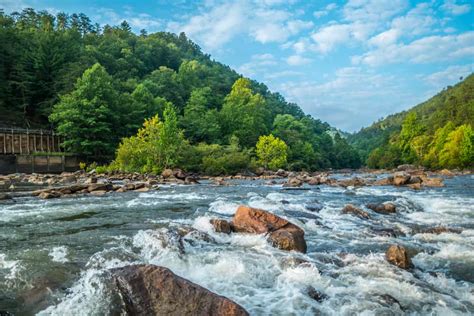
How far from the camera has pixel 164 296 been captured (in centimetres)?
623

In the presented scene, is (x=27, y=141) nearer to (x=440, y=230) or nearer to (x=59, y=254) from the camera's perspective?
(x=59, y=254)

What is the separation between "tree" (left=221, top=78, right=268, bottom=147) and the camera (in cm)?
8856

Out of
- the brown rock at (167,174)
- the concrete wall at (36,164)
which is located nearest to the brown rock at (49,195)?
the brown rock at (167,174)

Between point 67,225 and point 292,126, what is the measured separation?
349ft

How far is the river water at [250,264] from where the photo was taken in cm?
704

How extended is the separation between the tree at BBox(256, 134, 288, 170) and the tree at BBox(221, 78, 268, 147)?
37.4ft

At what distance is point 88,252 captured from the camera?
998 centimetres

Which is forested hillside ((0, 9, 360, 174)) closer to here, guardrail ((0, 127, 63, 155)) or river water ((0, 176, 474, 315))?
guardrail ((0, 127, 63, 155))

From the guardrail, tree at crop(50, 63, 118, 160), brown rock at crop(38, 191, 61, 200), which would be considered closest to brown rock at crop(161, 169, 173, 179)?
brown rock at crop(38, 191, 61, 200)

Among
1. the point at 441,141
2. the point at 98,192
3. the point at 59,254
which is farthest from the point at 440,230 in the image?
the point at 441,141

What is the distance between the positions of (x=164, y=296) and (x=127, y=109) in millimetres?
67159

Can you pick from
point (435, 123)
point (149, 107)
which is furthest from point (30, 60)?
point (435, 123)

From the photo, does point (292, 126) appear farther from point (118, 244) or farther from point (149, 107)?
point (118, 244)

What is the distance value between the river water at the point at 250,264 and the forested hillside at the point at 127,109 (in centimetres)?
3719
